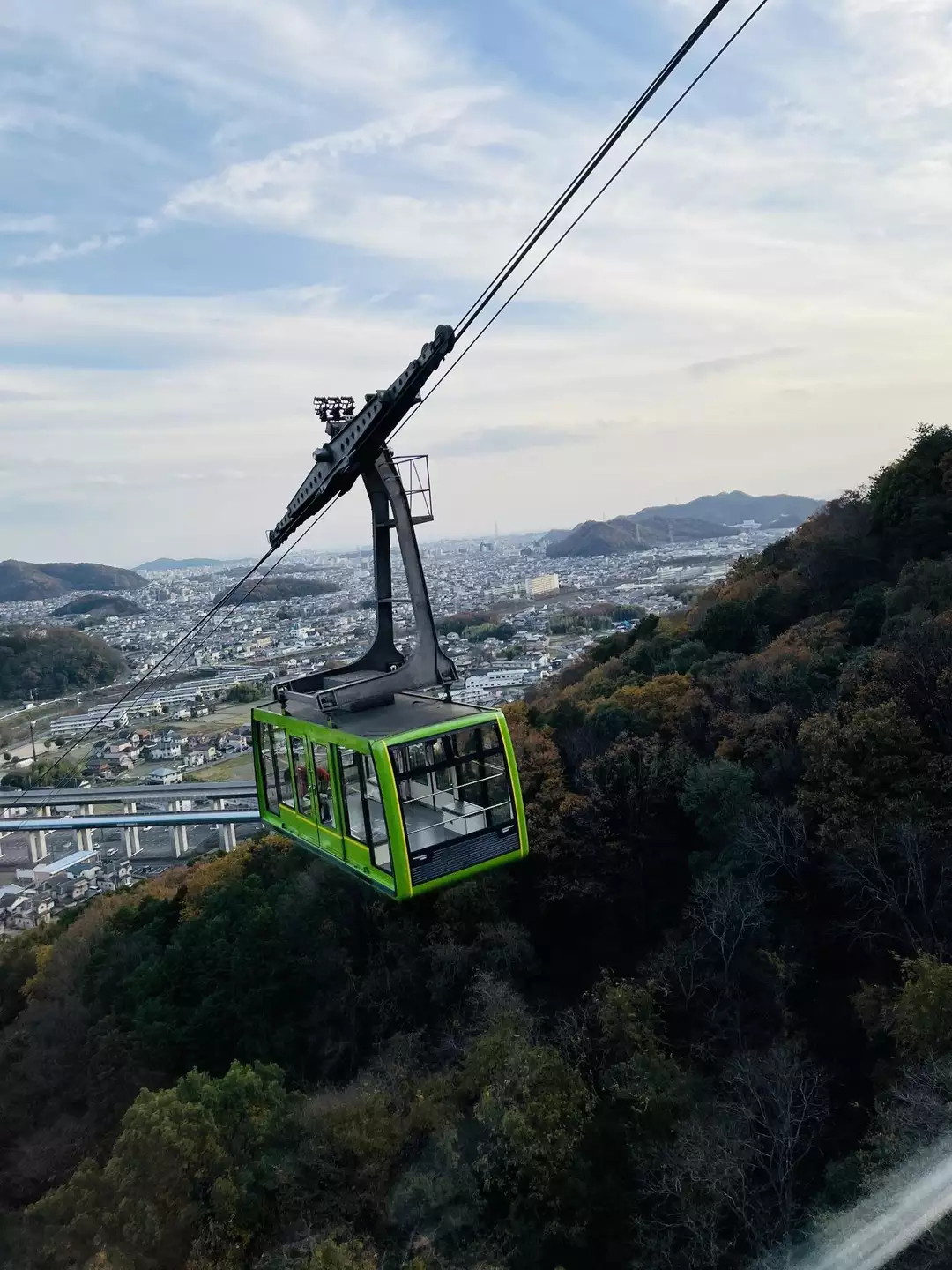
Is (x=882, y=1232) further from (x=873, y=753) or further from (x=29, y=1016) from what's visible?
(x=29, y=1016)

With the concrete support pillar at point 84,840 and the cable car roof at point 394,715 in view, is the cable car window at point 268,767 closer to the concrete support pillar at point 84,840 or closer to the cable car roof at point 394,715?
the cable car roof at point 394,715

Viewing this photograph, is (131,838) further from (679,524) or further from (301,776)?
(679,524)

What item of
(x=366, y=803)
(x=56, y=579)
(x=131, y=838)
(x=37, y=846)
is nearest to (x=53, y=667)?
(x=37, y=846)

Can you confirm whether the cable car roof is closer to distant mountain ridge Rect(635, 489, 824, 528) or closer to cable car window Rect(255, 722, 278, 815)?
cable car window Rect(255, 722, 278, 815)

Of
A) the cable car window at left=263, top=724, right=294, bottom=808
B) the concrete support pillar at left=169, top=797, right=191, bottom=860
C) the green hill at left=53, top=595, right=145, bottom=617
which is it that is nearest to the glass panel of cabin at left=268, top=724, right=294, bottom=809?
the cable car window at left=263, top=724, right=294, bottom=808

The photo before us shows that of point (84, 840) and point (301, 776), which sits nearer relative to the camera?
point (301, 776)

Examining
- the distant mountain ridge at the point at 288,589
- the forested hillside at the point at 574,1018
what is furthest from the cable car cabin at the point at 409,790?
the distant mountain ridge at the point at 288,589

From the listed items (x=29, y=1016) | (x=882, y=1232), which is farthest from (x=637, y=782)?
(x=29, y=1016)
